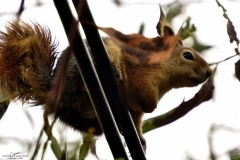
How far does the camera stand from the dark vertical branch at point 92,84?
904 mm

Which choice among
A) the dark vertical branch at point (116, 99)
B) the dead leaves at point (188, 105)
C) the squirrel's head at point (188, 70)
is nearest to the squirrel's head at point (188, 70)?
the squirrel's head at point (188, 70)

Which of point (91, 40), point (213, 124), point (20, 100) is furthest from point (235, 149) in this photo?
point (20, 100)

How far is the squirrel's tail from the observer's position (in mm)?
1786

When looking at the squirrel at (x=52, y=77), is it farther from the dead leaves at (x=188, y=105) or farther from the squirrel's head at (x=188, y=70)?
the dead leaves at (x=188, y=105)

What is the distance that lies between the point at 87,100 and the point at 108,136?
781mm

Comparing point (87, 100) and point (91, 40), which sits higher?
point (91, 40)

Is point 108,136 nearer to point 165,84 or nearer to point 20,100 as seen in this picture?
point 20,100

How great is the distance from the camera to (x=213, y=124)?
1782mm

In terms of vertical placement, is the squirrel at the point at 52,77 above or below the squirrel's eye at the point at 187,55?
above

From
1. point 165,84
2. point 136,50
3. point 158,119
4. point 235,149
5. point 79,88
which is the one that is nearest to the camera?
point 136,50

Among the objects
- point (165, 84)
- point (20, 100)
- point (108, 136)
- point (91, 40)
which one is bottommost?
point (165, 84)

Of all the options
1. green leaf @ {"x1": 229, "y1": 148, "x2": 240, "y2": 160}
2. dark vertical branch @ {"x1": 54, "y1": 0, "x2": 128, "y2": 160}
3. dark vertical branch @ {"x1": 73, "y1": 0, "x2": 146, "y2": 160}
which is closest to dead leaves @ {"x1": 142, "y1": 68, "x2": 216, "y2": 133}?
green leaf @ {"x1": 229, "y1": 148, "x2": 240, "y2": 160}

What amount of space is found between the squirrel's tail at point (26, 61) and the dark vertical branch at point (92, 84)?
756 millimetres

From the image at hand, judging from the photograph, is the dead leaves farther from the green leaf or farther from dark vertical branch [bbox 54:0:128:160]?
dark vertical branch [bbox 54:0:128:160]
